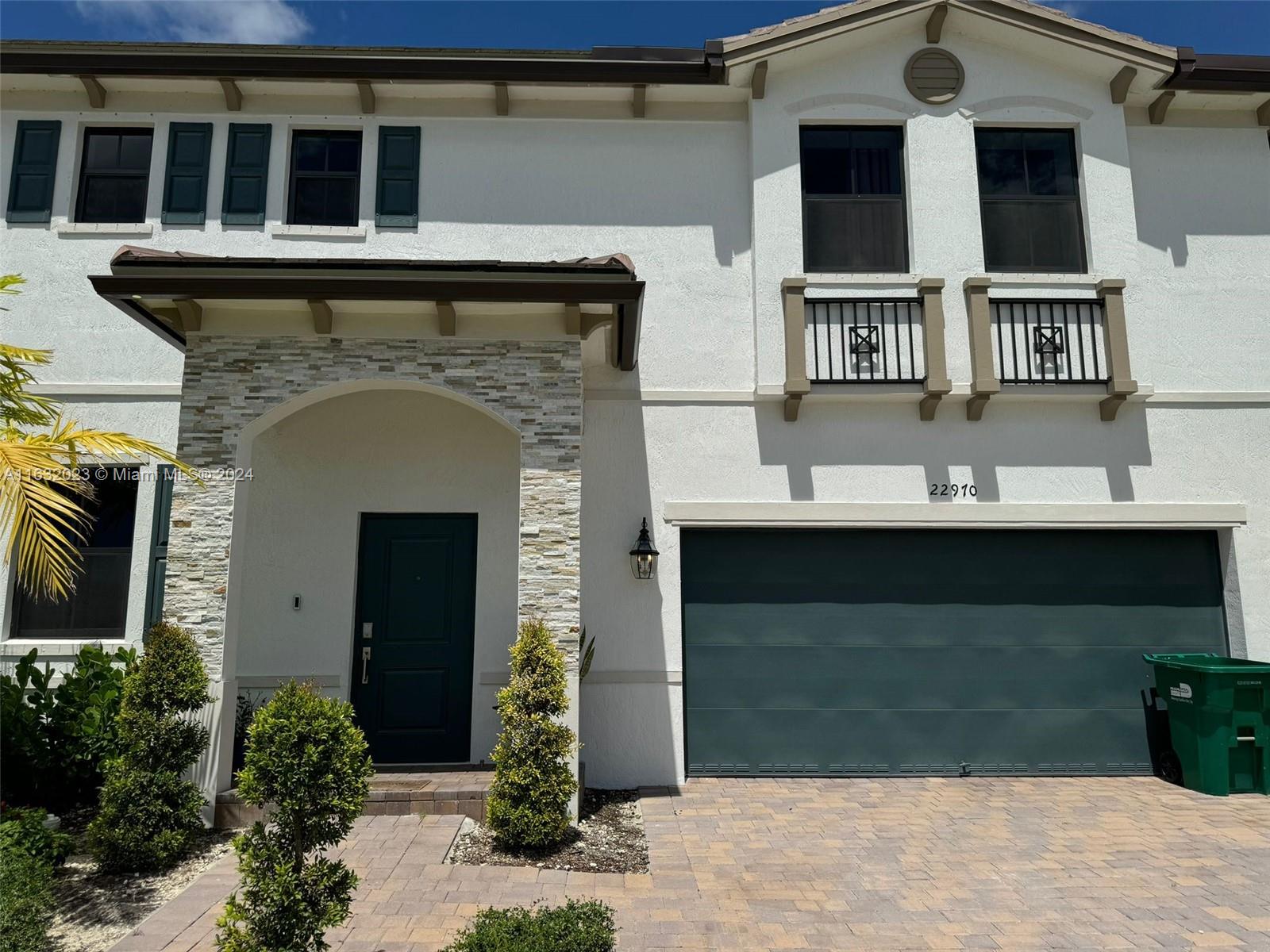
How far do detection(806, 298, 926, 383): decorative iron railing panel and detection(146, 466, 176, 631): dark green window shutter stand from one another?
6484mm

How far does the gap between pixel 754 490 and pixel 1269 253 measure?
6.36 meters

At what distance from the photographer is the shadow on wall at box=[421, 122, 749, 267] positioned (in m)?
8.98

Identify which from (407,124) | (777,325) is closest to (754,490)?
(777,325)

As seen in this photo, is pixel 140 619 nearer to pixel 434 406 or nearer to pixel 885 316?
pixel 434 406

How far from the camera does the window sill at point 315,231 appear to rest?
8.73 m

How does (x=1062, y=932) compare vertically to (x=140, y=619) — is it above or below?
below

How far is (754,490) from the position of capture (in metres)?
8.53

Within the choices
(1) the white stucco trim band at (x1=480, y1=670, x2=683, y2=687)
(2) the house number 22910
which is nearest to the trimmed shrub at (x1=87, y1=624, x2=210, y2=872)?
(1) the white stucco trim band at (x1=480, y1=670, x2=683, y2=687)

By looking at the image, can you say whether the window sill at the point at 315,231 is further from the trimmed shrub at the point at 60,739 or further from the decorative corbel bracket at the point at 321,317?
the trimmed shrub at the point at 60,739

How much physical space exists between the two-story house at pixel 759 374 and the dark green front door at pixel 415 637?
0.11ft

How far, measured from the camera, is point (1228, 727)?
7582 millimetres

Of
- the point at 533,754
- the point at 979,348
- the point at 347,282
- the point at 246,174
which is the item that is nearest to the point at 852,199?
the point at 979,348

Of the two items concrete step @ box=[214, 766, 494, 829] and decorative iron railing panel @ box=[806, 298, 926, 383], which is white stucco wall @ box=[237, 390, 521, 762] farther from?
decorative iron railing panel @ box=[806, 298, 926, 383]

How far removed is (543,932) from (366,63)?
8452mm
